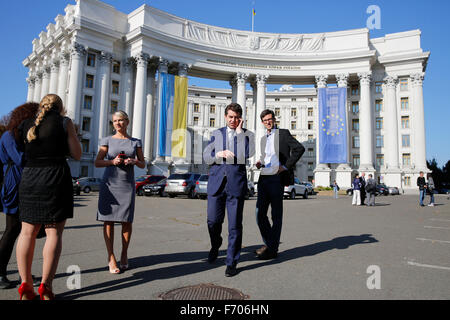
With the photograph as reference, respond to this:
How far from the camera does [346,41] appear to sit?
1742 inches

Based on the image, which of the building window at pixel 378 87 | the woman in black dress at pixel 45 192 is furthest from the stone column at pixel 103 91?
the building window at pixel 378 87

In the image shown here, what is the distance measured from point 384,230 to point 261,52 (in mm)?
40860

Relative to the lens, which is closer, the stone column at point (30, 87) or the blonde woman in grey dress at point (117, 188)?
the blonde woman in grey dress at point (117, 188)

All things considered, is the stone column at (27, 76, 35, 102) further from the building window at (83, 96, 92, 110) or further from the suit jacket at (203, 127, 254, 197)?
the suit jacket at (203, 127, 254, 197)

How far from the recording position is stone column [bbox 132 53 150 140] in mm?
37625

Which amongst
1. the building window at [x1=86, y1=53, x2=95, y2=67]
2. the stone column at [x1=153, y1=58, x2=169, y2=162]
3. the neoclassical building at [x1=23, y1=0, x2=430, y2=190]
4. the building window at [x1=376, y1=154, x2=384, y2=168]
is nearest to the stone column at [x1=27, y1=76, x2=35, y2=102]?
the neoclassical building at [x1=23, y1=0, x2=430, y2=190]

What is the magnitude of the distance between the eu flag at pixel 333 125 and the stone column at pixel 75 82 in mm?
28791

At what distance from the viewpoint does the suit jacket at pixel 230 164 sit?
4125mm

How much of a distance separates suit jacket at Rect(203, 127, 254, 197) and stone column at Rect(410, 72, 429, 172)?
4589 cm

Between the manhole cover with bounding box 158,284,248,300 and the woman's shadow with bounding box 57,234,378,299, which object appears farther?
the woman's shadow with bounding box 57,234,378,299

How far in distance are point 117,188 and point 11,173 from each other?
1.14 m

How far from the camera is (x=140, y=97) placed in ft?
124

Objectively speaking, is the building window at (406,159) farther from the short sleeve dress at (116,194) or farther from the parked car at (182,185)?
the short sleeve dress at (116,194)
